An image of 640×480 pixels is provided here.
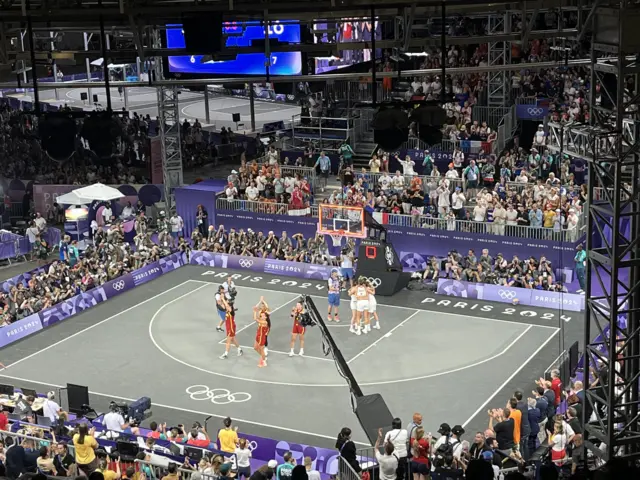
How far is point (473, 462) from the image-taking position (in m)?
12.0

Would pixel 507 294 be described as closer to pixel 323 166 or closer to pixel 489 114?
pixel 323 166

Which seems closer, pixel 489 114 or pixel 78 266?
pixel 78 266

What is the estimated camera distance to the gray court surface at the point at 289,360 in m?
22.9

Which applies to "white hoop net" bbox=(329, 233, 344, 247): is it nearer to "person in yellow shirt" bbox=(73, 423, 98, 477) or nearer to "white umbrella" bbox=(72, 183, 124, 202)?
"white umbrella" bbox=(72, 183, 124, 202)

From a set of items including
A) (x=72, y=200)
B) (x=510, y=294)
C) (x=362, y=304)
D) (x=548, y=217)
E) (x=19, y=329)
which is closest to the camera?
(x=362, y=304)

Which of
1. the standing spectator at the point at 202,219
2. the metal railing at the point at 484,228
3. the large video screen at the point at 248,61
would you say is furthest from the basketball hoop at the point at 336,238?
the large video screen at the point at 248,61

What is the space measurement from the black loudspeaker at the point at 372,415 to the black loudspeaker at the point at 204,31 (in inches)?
277

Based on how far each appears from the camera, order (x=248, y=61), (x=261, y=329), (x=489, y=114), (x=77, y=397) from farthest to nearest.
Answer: (x=489, y=114) < (x=248, y=61) < (x=261, y=329) < (x=77, y=397)

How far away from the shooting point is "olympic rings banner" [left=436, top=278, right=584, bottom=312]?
28.4m

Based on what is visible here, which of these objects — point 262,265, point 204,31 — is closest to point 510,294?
point 262,265

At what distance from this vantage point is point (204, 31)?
18.0 meters

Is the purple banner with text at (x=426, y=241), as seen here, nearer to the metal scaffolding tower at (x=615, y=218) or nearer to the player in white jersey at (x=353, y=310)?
the player in white jersey at (x=353, y=310)

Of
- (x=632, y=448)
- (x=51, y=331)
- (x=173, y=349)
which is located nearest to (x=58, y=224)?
(x=51, y=331)

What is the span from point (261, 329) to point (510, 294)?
26.6ft
